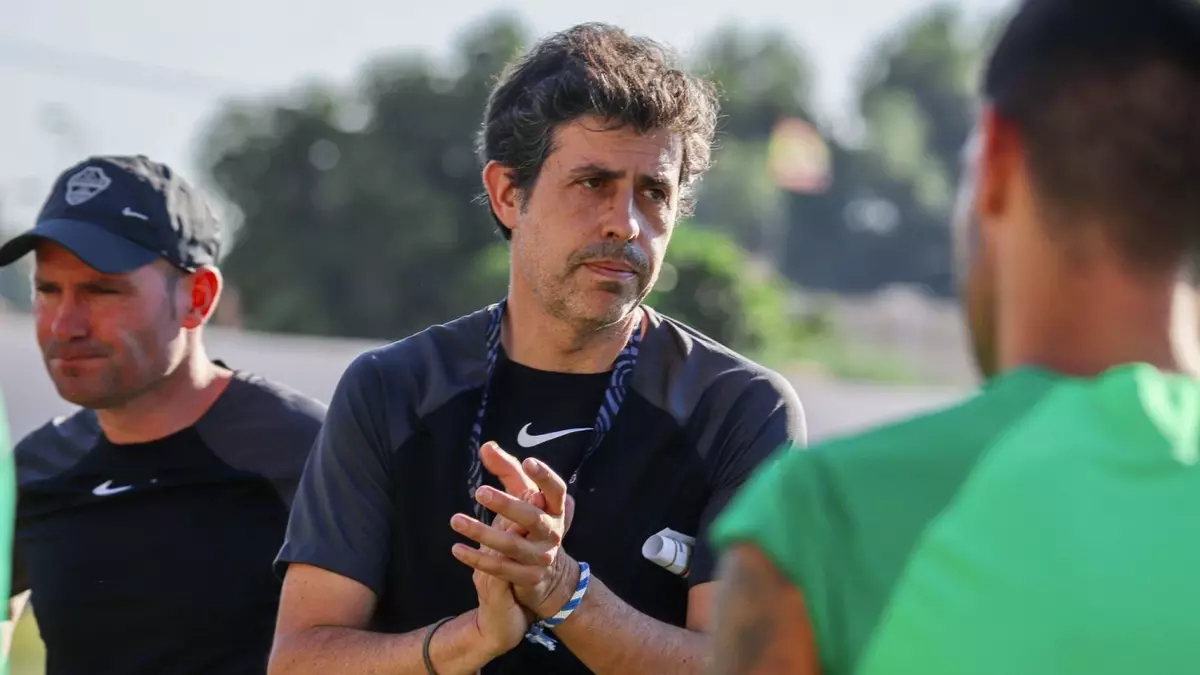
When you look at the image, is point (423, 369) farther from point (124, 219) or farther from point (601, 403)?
point (124, 219)

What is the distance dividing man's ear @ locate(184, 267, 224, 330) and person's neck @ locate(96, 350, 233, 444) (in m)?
0.16

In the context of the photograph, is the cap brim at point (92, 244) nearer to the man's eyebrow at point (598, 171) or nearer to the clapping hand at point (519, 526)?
the man's eyebrow at point (598, 171)

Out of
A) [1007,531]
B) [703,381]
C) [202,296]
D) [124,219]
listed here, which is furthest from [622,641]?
[124,219]

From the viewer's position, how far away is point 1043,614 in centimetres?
159

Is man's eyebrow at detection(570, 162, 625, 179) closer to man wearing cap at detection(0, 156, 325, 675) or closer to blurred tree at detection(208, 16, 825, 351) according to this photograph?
man wearing cap at detection(0, 156, 325, 675)

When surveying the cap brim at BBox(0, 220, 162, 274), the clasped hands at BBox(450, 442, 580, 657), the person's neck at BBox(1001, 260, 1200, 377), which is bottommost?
the clasped hands at BBox(450, 442, 580, 657)

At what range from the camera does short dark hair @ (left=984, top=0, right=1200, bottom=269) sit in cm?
170

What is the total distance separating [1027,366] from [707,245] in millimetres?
18833

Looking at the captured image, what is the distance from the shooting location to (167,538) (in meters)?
4.04

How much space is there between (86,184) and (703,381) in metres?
1.96

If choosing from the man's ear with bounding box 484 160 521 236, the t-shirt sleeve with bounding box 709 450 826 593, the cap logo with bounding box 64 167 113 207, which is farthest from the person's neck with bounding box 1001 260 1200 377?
the cap logo with bounding box 64 167 113 207

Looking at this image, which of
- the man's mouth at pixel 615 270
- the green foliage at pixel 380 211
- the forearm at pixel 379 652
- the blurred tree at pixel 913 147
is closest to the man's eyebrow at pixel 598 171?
the man's mouth at pixel 615 270

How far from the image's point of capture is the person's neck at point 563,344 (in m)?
3.50

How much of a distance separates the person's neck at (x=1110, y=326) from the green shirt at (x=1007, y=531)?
0.03 meters
